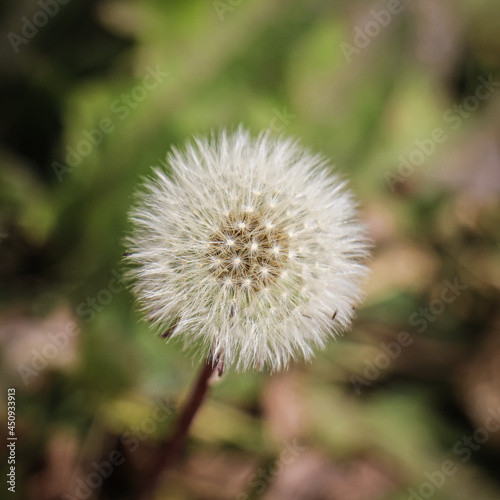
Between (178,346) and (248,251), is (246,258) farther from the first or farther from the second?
(178,346)

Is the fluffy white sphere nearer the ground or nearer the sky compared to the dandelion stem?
nearer the sky

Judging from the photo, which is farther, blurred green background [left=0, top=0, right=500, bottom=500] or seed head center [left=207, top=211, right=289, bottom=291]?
blurred green background [left=0, top=0, right=500, bottom=500]

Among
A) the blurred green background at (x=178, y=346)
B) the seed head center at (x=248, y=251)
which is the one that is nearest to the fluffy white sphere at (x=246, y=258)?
the seed head center at (x=248, y=251)

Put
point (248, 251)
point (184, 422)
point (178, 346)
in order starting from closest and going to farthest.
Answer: point (248, 251) < point (184, 422) < point (178, 346)

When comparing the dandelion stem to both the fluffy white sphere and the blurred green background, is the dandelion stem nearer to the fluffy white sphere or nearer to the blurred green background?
the fluffy white sphere

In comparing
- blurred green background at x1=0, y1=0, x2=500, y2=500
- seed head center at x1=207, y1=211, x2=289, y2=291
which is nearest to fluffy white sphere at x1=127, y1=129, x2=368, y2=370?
seed head center at x1=207, y1=211, x2=289, y2=291

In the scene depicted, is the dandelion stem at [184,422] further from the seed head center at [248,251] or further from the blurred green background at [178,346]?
the blurred green background at [178,346]

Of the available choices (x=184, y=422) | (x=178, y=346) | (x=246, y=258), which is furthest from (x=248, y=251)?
(x=178, y=346)
